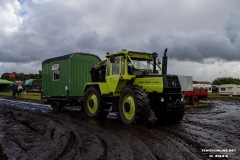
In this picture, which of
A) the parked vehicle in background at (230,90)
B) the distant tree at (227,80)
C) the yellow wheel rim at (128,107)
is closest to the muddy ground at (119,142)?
the yellow wheel rim at (128,107)

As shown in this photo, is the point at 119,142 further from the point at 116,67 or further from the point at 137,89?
the point at 116,67

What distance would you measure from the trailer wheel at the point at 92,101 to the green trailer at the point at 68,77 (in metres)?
1.62

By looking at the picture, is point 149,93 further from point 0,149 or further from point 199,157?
point 0,149

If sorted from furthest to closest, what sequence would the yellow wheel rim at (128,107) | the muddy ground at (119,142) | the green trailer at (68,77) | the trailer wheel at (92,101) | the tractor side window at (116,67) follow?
the green trailer at (68,77)
the trailer wheel at (92,101)
the tractor side window at (116,67)
the yellow wheel rim at (128,107)
the muddy ground at (119,142)

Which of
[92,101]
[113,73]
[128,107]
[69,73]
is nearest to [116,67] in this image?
[113,73]

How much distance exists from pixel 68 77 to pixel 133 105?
21.6ft

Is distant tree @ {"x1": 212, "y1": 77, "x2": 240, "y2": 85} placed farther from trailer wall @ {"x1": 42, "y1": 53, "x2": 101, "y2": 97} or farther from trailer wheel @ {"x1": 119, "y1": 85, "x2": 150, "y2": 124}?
trailer wheel @ {"x1": 119, "y1": 85, "x2": 150, "y2": 124}

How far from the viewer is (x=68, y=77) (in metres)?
16.3

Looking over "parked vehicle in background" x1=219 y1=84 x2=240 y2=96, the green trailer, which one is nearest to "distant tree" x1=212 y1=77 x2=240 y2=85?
"parked vehicle in background" x1=219 y1=84 x2=240 y2=96

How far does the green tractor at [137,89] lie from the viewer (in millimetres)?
10625

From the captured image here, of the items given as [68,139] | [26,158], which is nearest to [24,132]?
[68,139]

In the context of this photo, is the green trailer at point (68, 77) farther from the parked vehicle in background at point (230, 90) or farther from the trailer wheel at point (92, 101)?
the parked vehicle in background at point (230, 90)

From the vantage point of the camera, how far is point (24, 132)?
988 cm

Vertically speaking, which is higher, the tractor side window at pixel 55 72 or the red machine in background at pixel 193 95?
the tractor side window at pixel 55 72
